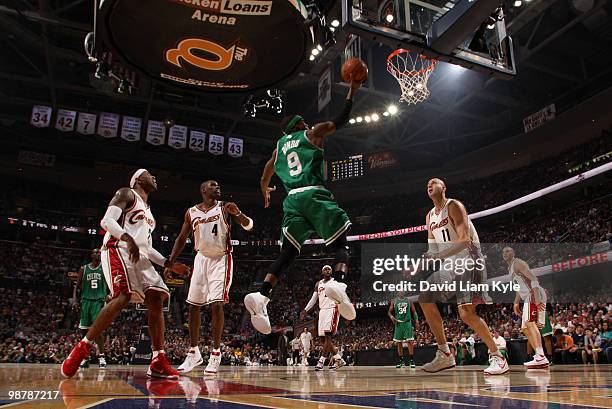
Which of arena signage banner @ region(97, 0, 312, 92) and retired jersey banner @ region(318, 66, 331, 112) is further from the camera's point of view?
retired jersey banner @ region(318, 66, 331, 112)

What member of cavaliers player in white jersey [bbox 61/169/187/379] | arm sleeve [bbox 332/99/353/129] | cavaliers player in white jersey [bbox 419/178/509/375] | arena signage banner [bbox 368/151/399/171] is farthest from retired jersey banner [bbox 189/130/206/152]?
arm sleeve [bbox 332/99/353/129]

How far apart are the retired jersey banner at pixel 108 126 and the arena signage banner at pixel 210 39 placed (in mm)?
15438

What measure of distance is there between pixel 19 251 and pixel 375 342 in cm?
1917

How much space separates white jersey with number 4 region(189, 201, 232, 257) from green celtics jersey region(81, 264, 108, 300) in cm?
348

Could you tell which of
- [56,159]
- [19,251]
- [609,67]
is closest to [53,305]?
[19,251]

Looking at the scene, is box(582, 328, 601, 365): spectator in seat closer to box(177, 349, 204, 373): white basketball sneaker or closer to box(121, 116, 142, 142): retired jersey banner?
box(177, 349, 204, 373): white basketball sneaker

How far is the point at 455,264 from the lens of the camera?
5301mm

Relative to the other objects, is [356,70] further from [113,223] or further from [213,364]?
[213,364]

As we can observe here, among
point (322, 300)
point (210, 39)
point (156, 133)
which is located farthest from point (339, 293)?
point (156, 133)

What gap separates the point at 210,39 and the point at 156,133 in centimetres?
1709

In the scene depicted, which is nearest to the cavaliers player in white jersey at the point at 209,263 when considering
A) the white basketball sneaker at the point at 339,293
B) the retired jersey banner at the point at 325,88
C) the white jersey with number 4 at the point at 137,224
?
the white jersey with number 4 at the point at 137,224

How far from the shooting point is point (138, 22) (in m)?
5.55

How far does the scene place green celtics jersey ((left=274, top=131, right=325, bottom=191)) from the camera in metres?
4.02

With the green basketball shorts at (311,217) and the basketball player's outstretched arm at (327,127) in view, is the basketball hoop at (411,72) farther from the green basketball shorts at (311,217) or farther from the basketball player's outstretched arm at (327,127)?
the green basketball shorts at (311,217)
